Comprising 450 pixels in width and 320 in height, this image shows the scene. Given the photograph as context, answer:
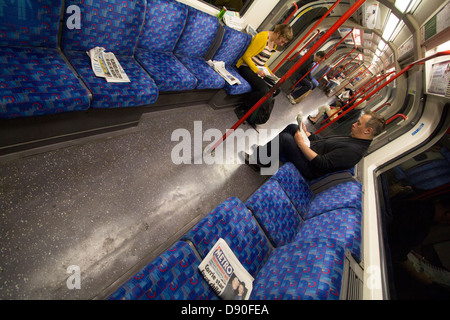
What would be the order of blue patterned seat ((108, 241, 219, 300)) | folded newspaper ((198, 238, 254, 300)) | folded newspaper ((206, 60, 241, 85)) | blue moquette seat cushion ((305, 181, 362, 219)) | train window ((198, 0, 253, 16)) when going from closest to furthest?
1. blue patterned seat ((108, 241, 219, 300))
2. folded newspaper ((198, 238, 254, 300))
3. blue moquette seat cushion ((305, 181, 362, 219))
4. folded newspaper ((206, 60, 241, 85))
5. train window ((198, 0, 253, 16))

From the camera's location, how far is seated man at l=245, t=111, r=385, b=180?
2578 mm

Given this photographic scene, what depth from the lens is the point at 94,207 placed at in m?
1.83

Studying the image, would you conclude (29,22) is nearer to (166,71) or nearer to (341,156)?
(166,71)

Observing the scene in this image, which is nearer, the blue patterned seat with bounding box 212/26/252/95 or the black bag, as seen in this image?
the blue patterned seat with bounding box 212/26/252/95

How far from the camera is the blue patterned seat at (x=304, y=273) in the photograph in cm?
115

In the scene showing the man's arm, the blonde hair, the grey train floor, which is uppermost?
the blonde hair

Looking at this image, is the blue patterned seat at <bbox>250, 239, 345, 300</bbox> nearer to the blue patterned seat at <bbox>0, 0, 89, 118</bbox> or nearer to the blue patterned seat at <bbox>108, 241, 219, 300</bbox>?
the blue patterned seat at <bbox>108, 241, 219, 300</bbox>

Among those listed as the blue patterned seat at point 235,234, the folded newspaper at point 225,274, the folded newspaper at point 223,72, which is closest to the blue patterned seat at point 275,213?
the blue patterned seat at point 235,234

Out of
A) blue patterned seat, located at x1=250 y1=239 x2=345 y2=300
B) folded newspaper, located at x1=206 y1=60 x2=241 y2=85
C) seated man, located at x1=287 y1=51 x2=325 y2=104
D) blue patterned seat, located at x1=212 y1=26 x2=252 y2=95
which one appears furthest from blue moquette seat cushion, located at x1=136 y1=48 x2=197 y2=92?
seated man, located at x1=287 y1=51 x2=325 y2=104

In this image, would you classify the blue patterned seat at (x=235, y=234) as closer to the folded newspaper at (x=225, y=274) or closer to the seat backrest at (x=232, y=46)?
the folded newspaper at (x=225, y=274)

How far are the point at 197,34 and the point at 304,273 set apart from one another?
3413 mm
